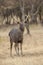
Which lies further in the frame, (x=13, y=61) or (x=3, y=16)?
(x=3, y=16)

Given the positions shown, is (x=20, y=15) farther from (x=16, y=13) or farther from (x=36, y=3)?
(x=36, y=3)

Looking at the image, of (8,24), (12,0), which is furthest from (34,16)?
(12,0)

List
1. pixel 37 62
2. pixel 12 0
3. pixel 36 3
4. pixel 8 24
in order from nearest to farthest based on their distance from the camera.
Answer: pixel 37 62
pixel 8 24
pixel 36 3
pixel 12 0

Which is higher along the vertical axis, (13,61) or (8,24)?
(13,61)

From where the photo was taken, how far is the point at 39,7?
4350 centimetres

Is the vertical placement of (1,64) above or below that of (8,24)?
above

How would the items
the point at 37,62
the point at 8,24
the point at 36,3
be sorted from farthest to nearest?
the point at 36,3 → the point at 8,24 → the point at 37,62

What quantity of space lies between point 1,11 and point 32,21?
4.94 m

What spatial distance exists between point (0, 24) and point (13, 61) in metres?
29.4

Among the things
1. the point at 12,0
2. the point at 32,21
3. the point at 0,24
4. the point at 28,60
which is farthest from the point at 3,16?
the point at 28,60

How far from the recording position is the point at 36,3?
151 ft

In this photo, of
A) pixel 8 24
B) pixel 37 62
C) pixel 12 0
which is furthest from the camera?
pixel 12 0

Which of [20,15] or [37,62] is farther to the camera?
[20,15]

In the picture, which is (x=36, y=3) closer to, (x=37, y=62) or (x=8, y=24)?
(x=8, y=24)
